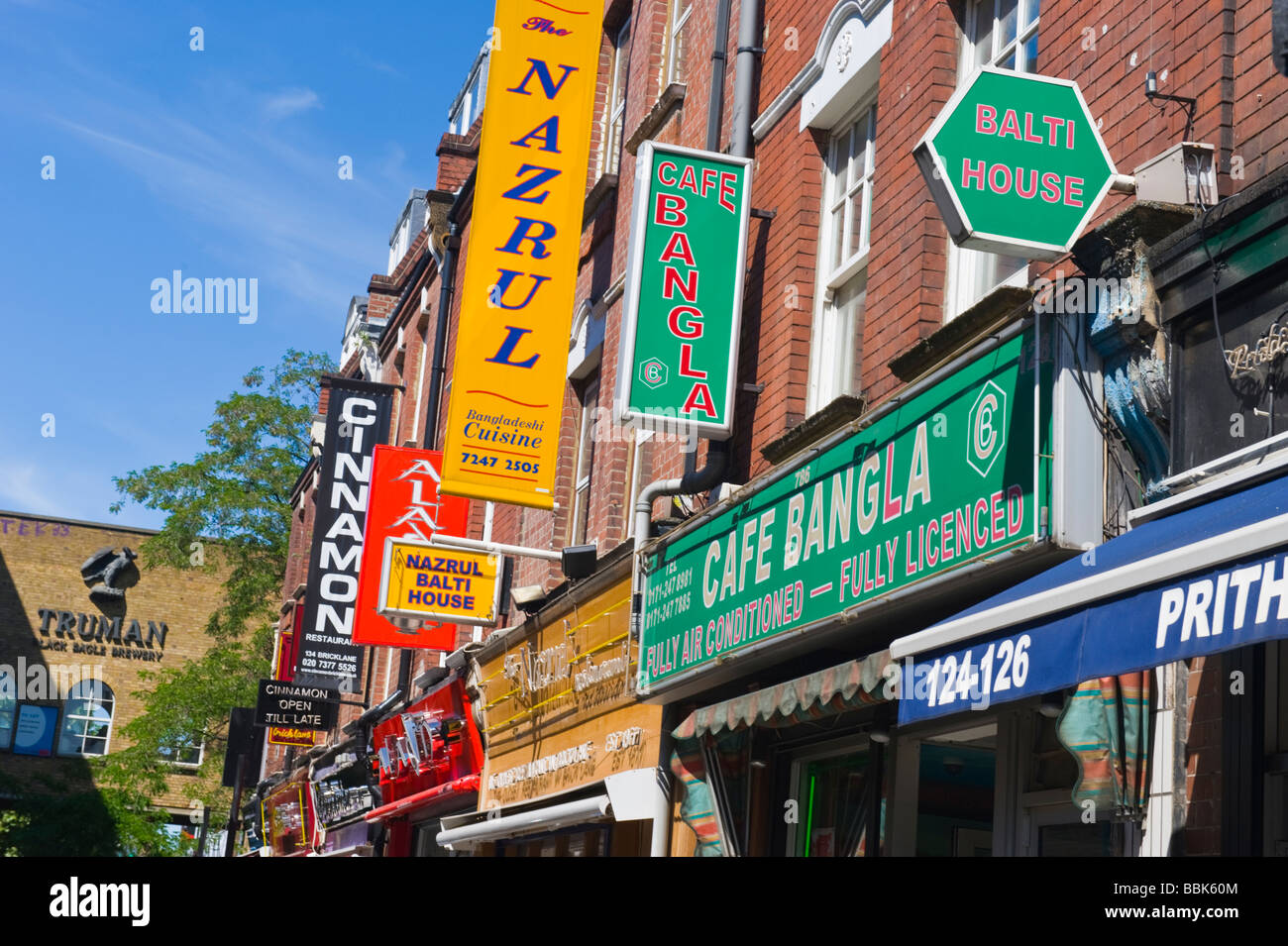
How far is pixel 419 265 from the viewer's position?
77.1 ft

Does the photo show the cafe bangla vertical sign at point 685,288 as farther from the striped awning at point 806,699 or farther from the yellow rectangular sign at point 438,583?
the yellow rectangular sign at point 438,583

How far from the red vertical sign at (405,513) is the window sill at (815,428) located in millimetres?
7871

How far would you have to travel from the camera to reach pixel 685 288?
32.5ft

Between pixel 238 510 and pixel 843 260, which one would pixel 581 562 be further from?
pixel 238 510

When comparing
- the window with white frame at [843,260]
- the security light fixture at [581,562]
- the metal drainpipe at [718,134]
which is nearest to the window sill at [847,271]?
the window with white frame at [843,260]

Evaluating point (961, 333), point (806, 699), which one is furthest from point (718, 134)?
point (806, 699)

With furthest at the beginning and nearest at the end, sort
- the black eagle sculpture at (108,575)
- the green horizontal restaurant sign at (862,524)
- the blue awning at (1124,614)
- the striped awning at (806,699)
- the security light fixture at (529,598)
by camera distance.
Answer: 1. the black eagle sculpture at (108,575)
2. the security light fixture at (529,598)
3. the striped awning at (806,699)
4. the green horizontal restaurant sign at (862,524)
5. the blue awning at (1124,614)

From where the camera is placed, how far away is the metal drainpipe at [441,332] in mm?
19984

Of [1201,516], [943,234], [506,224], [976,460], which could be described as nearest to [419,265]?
[506,224]

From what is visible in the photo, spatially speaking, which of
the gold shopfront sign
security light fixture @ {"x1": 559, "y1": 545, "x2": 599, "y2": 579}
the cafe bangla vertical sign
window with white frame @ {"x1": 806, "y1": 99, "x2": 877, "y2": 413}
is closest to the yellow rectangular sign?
the gold shopfront sign

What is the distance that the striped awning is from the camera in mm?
6941
